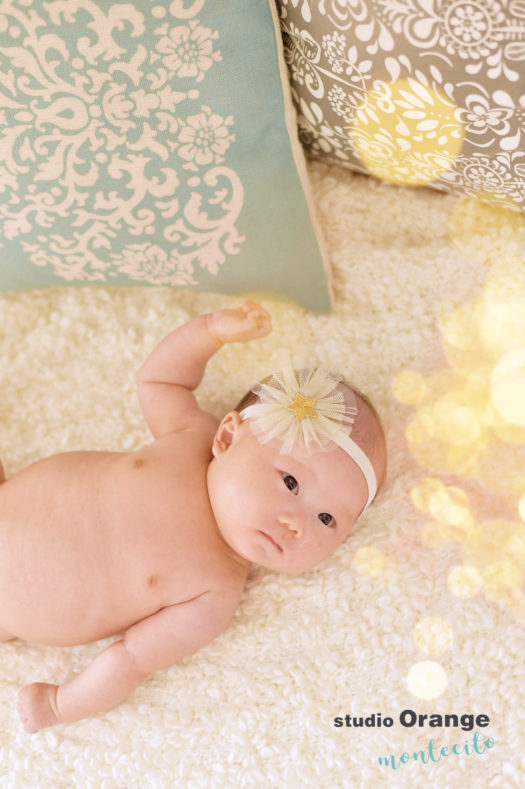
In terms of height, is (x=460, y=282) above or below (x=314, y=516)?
above

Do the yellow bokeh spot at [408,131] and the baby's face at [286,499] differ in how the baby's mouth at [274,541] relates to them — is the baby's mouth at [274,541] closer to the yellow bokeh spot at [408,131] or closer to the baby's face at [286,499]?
the baby's face at [286,499]

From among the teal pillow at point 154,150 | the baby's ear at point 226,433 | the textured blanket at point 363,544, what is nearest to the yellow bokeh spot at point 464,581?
the textured blanket at point 363,544

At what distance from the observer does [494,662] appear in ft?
3.99

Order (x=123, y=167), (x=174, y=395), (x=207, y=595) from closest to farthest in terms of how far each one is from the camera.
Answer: (x=123, y=167) → (x=207, y=595) → (x=174, y=395)

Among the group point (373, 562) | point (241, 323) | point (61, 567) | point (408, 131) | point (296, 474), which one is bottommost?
point (373, 562)

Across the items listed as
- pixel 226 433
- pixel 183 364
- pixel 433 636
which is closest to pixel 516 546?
pixel 433 636

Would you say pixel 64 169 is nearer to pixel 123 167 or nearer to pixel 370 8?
pixel 123 167

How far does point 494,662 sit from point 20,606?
2.69 feet

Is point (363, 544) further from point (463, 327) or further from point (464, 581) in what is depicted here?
point (463, 327)

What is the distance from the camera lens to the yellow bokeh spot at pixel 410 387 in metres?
1.37

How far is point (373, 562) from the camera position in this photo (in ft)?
4.25

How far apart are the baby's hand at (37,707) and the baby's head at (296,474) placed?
0.43 meters

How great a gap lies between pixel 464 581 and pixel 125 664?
0.61 meters

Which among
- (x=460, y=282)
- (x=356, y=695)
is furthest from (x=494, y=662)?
(x=460, y=282)
